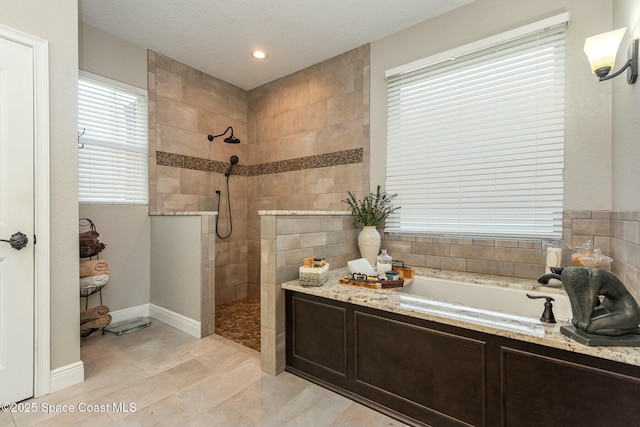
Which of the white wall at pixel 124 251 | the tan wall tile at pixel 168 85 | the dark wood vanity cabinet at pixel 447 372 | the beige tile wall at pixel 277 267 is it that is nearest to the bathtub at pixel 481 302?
the dark wood vanity cabinet at pixel 447 372

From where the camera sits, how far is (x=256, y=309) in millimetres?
3635

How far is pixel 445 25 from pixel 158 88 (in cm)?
297

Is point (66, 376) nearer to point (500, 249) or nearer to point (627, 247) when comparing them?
point (500, 249)

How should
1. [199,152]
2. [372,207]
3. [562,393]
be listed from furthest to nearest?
[199,152]
[372,207]
[562,393]

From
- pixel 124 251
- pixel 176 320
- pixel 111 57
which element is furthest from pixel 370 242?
pixel 111 57

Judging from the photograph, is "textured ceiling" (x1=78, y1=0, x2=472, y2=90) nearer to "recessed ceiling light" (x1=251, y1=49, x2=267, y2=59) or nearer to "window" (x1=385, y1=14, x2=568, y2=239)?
"recessed ceiling light" (x1=251, y1=49, x2=267, y2=59)

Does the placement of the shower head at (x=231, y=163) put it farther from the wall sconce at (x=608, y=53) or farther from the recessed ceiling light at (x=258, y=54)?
the wall sconce at (x=608, y=53)

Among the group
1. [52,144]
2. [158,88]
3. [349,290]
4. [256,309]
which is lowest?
[256,309]

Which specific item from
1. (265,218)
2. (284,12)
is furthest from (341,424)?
(284,12)

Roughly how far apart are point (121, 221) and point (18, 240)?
1.30m

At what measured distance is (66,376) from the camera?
78.0 inches

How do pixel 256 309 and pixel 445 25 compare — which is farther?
pixel 256 309

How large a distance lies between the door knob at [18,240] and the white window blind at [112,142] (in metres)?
1.13

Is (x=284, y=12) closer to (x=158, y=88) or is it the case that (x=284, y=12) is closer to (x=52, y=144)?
(x=158, y=88)
